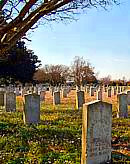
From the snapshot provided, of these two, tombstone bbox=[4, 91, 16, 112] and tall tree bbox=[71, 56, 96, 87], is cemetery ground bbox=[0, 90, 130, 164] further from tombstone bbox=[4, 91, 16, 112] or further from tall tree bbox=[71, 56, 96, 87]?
tall tree bbox=[71, 56, 96, 87]

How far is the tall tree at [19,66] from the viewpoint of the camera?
4300cm

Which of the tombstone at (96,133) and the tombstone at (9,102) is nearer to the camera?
the tombstone at (96,133)

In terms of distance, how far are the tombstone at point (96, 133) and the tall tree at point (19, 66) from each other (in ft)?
113

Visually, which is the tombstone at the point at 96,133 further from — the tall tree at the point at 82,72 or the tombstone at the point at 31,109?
the tall tree at the point at 82,72

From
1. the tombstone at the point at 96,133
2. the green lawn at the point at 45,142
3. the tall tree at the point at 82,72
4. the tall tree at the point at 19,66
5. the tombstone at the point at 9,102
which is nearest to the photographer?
the tombstone at the point at 96,133

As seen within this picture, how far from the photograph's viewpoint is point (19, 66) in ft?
146

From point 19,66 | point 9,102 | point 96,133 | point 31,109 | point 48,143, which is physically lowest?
point 48,143

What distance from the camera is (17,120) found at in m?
13.6

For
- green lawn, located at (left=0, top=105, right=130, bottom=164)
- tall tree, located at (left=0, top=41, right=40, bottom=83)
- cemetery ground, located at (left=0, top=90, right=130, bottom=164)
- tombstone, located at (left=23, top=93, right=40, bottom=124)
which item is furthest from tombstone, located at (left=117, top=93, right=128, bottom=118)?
tall tree, located at (left=0, top=41, right=40, bottom=83)

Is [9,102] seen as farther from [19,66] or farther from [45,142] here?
[19,66]

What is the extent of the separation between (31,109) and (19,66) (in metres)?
31.8

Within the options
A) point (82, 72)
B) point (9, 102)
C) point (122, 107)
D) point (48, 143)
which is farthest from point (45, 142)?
point (82, 72)

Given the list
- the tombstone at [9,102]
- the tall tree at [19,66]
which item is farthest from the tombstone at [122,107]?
the tall tree at [19,66]

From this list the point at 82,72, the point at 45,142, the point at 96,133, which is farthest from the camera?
the point at 82,72
